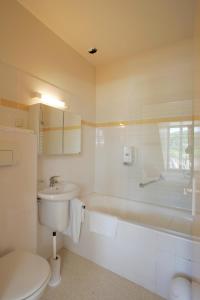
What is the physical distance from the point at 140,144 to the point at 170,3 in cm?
159

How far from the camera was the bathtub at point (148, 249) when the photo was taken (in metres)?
1.35

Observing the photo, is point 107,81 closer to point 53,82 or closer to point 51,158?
point 53,82

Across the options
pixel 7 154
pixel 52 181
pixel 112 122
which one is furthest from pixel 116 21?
pixel 52 181

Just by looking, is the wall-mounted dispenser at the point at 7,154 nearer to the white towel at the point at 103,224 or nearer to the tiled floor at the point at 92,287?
the white towel at the point at 103,224

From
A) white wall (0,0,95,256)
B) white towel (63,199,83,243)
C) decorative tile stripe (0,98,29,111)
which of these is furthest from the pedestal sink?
decorative tile stripe (0,98,29,111)

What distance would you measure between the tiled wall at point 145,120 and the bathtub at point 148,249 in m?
0.47

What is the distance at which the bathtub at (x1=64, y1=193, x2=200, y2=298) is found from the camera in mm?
1354

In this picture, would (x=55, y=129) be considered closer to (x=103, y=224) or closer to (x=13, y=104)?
(x=13, y=104)

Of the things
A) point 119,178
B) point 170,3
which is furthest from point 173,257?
point 170,3

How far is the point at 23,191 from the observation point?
55.7 inches

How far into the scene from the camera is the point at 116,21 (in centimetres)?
179

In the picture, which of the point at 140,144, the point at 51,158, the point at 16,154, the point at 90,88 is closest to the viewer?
the point at 16,154

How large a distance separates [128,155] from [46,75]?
1.53 m

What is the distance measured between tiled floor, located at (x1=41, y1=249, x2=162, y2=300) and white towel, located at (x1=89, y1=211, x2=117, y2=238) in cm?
40
